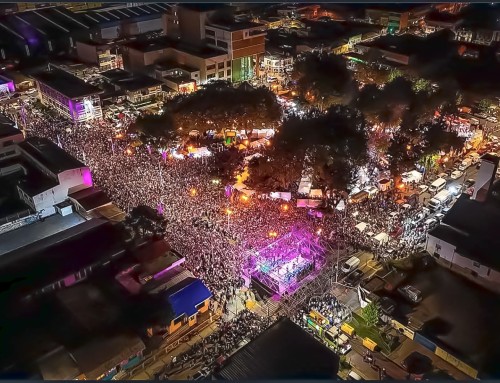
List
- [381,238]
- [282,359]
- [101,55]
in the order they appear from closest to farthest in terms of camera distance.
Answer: [282,359] < [381,238] < [101,55]

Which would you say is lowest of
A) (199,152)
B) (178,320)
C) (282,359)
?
(199,152)

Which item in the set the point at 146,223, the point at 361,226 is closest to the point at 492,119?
the point at 361,226

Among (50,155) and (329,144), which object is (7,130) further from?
(329,144)

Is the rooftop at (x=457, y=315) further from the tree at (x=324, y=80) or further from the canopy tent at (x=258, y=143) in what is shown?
the tree at (x=324, y=80)

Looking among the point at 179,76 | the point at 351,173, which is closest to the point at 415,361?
the point at 351,173

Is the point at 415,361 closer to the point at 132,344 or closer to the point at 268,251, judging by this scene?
the point at 268,251

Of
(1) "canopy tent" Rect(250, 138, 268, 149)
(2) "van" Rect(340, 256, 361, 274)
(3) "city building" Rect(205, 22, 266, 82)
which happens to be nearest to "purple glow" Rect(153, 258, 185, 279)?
(2) "van" Rect(340, 256, 361, 274)

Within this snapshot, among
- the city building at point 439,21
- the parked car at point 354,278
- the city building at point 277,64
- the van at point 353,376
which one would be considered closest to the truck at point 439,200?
the parked car at point 354,278
